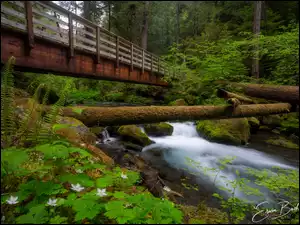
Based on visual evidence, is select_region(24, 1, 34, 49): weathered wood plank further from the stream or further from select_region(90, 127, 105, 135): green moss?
select_region(90, 127, 105, 135): green moss

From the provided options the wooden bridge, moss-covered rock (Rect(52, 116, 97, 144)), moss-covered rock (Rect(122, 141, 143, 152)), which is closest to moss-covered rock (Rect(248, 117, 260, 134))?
moss-covered rock (Rect(122, 141, 143, 152))

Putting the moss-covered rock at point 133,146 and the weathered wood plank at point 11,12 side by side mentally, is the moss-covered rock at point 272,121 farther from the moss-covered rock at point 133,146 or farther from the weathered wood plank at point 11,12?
the weathered wood plank at point 11,12

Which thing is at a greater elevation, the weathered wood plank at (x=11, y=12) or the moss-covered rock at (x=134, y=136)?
the weathered wood plank at (x=11, y=12)

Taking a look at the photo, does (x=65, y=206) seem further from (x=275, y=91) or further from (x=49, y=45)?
(x=275, y=91)

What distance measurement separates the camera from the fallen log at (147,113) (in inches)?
141

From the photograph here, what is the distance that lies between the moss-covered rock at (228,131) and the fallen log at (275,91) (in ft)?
4.91

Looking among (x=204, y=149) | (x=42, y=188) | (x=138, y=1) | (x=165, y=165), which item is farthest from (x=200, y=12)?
(x=42, y=188)

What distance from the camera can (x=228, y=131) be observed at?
9.38m

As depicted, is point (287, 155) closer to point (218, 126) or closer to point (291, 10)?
point (218, 126)

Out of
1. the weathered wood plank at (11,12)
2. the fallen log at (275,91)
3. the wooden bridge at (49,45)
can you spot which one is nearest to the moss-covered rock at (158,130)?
the wooden bridge at (49,45)

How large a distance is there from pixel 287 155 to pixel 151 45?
28.5 meters

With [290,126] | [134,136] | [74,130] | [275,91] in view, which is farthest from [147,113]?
[290,126]

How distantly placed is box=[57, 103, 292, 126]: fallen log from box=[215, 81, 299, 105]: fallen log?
355 centimetres

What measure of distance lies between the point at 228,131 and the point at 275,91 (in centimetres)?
270
